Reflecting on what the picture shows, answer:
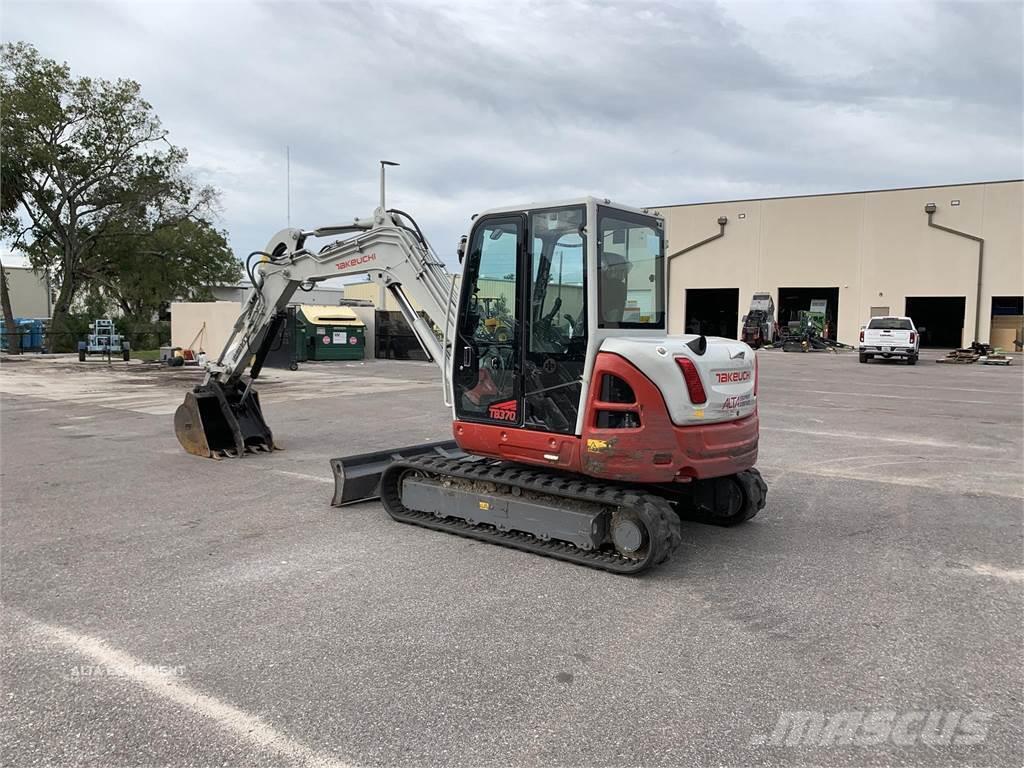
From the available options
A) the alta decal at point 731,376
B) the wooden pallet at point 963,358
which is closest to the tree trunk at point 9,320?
the alta decal at point 731,376

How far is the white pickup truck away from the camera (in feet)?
94.7

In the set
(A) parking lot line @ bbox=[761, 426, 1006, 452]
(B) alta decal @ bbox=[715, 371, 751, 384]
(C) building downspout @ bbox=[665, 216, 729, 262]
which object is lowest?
(A) parking lot line @ bbox=[761, 426, 1006, 452]

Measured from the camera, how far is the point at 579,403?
18.0ft

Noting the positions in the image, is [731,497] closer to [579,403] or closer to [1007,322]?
[579,403]

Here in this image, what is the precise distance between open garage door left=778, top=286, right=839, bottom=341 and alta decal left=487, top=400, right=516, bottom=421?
42.2 m

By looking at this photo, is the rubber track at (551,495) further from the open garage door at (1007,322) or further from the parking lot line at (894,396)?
the open garage door at (1007,322)

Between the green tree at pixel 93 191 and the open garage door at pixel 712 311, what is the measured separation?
2862 cm

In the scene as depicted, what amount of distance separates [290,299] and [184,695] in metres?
6.47

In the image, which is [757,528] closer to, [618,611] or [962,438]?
[618,611]

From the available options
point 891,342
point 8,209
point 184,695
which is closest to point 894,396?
point 891,342

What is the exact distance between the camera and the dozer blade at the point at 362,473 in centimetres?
704

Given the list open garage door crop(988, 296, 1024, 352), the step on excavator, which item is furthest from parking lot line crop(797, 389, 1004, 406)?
open garage door crop(988, 296, 1024, 352)

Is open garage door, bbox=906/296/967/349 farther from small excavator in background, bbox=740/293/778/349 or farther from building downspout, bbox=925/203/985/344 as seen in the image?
small excavator in background, bbox=740/293/778/349

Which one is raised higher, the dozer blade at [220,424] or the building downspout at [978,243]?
the building downspout at [978,243]
